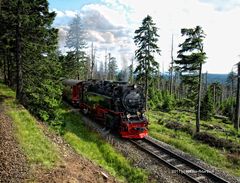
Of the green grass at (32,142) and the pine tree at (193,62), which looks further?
the pine tree at (193,62)

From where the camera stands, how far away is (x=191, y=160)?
1587 cm

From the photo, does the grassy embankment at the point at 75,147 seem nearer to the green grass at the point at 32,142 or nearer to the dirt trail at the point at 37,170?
the green grass at the point at 32,142

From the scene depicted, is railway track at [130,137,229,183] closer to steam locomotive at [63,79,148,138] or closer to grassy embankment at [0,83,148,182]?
steam locomotive at [63,79,148,138]

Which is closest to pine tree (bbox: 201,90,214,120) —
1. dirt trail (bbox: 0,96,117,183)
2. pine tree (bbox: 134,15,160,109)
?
pine tree (bbox: 134,15,160,109)

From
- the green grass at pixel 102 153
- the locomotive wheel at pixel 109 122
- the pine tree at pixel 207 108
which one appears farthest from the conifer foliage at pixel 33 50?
the pine tree at pixel 207 108

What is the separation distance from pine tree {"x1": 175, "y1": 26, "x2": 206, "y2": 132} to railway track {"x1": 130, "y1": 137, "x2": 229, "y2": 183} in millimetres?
9070

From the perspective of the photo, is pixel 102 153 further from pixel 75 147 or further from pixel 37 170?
pixel 37 170

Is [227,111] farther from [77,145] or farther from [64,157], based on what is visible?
[64,157]

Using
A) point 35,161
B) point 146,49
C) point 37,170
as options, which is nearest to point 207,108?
point 146,49

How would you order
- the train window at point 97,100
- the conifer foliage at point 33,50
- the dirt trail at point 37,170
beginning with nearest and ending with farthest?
the dirt trail at point 37,170
the conifer foliage at point 33,50
the train window at point 97,100

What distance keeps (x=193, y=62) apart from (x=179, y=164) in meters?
13.3

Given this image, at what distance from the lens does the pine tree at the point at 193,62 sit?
25.9 meters

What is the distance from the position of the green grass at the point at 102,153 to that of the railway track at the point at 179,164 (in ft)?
5.76

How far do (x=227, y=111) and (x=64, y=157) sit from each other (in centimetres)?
4394
